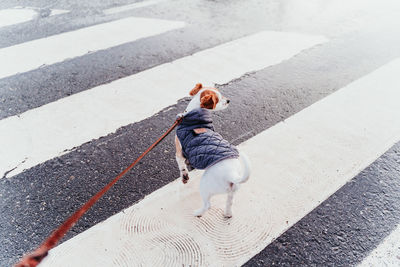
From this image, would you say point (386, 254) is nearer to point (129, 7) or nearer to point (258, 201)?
point (258, 201)

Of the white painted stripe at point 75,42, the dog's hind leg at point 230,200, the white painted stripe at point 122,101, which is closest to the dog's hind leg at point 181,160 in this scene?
the dog's hind leg at point 230,200

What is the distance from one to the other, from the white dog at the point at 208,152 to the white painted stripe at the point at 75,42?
144 inches

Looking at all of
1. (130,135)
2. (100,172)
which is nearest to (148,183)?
(100,172)

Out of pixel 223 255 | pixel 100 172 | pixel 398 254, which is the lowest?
pixel 398 254

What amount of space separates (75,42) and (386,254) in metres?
5.69

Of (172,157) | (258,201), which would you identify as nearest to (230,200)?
(258,201)

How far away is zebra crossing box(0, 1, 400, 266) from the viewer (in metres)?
2.46

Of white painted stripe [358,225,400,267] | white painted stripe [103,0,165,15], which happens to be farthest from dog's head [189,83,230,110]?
white painted stripe [103,0,165,15]

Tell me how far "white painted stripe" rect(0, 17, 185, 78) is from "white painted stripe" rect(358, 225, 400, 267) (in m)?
5.03

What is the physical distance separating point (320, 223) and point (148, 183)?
5.08 feet

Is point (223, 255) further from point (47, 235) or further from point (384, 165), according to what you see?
point (384, 165)

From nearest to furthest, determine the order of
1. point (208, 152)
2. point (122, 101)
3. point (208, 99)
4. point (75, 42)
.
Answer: point (208, 152), point (208, 99), point (122, 101), point (75, 42)

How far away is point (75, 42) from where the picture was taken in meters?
5.82

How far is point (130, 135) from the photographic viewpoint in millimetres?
3576
